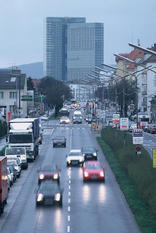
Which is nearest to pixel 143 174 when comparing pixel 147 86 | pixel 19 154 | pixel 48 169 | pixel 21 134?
pixel 48 169

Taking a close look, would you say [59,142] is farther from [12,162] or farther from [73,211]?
[73,211]

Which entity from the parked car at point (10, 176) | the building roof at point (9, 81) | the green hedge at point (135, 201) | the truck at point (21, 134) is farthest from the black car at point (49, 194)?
the building roof at point (9, 81)

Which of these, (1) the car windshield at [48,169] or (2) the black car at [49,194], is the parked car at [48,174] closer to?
(1) the car windshield at [48,169]

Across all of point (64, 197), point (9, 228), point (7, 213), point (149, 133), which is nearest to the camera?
point (9, 228)

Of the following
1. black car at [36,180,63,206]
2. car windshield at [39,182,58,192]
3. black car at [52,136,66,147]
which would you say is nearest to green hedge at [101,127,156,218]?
black car at [36,180,63,206]

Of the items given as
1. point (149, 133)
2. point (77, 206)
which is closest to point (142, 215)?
point (77, 206)

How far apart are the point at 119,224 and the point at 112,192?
9661 millimetres

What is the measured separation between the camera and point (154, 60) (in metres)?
124

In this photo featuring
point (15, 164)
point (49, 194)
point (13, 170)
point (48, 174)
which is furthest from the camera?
point (15, 164)

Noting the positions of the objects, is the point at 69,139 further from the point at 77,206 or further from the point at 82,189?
the point at 77,206

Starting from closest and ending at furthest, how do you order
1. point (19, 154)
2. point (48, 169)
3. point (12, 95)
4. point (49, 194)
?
point (49, 194) → point (48, 169) → point (19, 154) → point (12, 95)

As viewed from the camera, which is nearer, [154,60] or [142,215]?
[142,215]

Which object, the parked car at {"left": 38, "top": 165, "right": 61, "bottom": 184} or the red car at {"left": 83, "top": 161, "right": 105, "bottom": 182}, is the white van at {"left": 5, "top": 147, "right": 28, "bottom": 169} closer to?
the parked car at {"left": 38, "top": 165, "right": 61, "bottom": 184}

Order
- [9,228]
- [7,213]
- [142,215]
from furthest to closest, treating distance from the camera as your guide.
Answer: [7,213]
[142,215]
[9,228]
